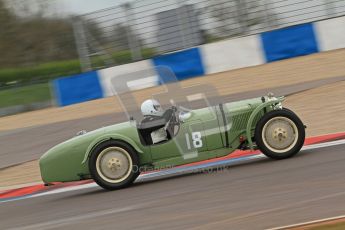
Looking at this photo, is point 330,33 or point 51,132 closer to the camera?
point 51,132

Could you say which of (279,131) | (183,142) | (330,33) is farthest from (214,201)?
(330,33)

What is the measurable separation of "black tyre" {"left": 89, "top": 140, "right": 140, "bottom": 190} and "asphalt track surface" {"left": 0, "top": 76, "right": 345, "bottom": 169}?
4.33 meters

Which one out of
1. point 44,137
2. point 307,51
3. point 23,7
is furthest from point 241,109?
point 23,7

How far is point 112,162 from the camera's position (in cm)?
811

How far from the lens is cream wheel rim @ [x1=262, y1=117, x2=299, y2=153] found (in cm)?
802

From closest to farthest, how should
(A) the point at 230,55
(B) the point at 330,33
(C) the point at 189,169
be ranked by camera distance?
(C) the point at 189,169, (B) the point at 330,33, (A) the point at 230,55

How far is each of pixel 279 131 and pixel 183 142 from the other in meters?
1.11

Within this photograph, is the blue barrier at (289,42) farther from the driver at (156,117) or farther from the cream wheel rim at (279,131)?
the driver at (156,117)

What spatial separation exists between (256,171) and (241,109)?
809 mm

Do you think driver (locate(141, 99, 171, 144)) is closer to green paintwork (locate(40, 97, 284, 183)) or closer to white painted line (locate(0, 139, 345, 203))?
green paintwork (locate(40, 97, 284, 183))

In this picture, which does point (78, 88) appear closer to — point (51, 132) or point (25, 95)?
point (25, 95)

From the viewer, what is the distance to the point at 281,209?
5.88 m

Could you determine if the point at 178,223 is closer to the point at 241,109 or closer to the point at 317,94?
the point at 241,109

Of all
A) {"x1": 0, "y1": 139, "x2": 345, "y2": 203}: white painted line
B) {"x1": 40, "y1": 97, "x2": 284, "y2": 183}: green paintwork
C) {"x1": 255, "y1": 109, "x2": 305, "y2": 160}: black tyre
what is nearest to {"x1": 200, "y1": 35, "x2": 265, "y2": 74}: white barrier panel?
{"x1": 0, "y1": 139, "x2": 345, "y2": 203}: white painted line
